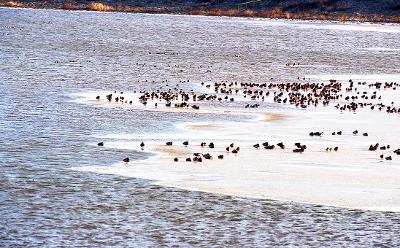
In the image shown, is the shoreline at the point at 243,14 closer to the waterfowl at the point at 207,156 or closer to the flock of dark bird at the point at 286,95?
the flock of dark bird at the point at 286,95

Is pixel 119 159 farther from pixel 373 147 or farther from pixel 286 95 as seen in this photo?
pixel 286 95

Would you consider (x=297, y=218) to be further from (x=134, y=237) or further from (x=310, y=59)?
(x=310, y=59)

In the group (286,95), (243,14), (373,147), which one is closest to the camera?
(373,147)

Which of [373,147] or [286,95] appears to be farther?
[286,95]

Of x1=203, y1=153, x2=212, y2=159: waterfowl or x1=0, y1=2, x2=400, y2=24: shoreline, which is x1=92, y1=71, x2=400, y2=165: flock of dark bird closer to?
x1=203, y1=153, x2=212, y2=159: waterfowl

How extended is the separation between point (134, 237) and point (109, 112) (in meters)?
17.5

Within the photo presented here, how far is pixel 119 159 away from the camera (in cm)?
2748

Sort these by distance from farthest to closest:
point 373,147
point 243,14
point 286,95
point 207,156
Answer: point 243,14, point 286,95, point 373,147, point 207,156

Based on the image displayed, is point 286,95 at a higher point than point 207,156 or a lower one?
higher

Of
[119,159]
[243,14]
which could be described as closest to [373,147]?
Answer: [119,159]

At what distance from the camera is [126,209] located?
22.2 m

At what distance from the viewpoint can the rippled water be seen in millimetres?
20328

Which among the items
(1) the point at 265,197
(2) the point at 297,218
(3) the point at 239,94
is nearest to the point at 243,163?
(1) the point at 265,197

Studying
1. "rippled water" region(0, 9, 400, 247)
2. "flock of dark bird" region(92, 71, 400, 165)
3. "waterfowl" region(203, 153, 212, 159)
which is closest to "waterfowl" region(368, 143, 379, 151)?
"waterfowl" region(203, 153, 212, 159)
